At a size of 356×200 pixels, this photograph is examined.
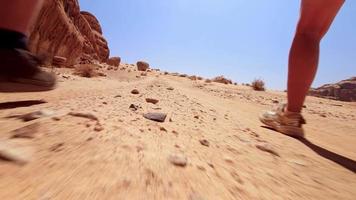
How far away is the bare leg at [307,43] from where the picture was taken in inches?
60.6

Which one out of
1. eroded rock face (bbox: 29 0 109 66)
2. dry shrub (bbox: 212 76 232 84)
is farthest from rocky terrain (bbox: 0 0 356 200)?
dry shrub (bbox: 212 76 232 84)

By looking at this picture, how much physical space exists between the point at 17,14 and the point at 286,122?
5.41 feet

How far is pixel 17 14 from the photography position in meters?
1.28

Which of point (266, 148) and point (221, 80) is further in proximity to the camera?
point (221, 80)

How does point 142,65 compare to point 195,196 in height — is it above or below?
above

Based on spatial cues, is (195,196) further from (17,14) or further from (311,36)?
(311,36)

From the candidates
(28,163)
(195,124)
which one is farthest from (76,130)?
(195,124)

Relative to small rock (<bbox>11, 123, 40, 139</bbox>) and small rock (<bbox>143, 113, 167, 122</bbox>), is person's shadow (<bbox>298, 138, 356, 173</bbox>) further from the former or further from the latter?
small rock (<bbox>11, 123, 40, 139</bbox>)

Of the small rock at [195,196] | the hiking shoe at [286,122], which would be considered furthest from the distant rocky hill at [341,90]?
the small rock at [195,196]

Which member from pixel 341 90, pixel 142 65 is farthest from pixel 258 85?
pixel 341 90

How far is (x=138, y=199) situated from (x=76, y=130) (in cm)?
39

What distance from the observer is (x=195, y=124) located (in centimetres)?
117

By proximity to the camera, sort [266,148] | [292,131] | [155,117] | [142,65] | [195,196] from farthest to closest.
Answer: [142,65]
[292,131]
[155,117]
[266,148]
[195,196]

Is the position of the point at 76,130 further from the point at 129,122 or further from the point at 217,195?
the point at 217,195
